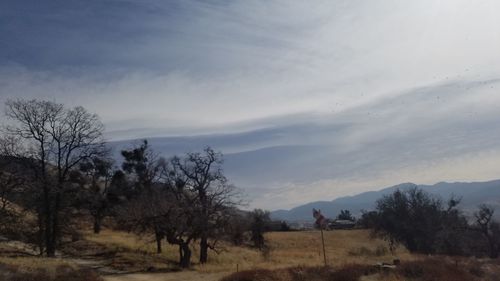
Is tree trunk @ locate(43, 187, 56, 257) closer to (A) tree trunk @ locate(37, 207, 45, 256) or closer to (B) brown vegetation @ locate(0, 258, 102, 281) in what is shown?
A: (A) tree trunk @ locate(37, 207, 45, 256)

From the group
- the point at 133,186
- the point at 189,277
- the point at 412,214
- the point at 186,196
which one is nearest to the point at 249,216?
the point at 133,186

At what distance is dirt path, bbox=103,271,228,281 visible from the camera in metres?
32.1

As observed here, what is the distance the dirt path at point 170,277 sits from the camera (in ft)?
105

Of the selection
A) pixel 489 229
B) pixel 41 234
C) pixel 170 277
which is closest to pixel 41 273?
pixel 170 277

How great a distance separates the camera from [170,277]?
33.3 meters

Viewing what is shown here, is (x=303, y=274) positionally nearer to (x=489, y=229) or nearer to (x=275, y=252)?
(x=275, y=252)

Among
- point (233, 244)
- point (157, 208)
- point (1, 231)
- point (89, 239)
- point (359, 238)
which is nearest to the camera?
point (157, 208)

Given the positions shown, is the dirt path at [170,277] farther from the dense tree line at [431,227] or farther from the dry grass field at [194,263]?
the dense tree line at [431,227]

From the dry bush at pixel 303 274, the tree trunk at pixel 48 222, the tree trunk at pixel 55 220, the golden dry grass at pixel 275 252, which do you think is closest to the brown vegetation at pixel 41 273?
the dry bush at pixel 303 274

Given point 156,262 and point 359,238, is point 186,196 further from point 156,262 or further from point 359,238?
point 359,238

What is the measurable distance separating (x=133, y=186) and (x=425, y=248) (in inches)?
1489

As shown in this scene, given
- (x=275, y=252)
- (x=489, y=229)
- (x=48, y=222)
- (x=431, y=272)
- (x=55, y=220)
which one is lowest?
(x=431, y=272)

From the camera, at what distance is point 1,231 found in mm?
45906

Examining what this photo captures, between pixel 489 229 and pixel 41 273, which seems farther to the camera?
pixel 489 229
